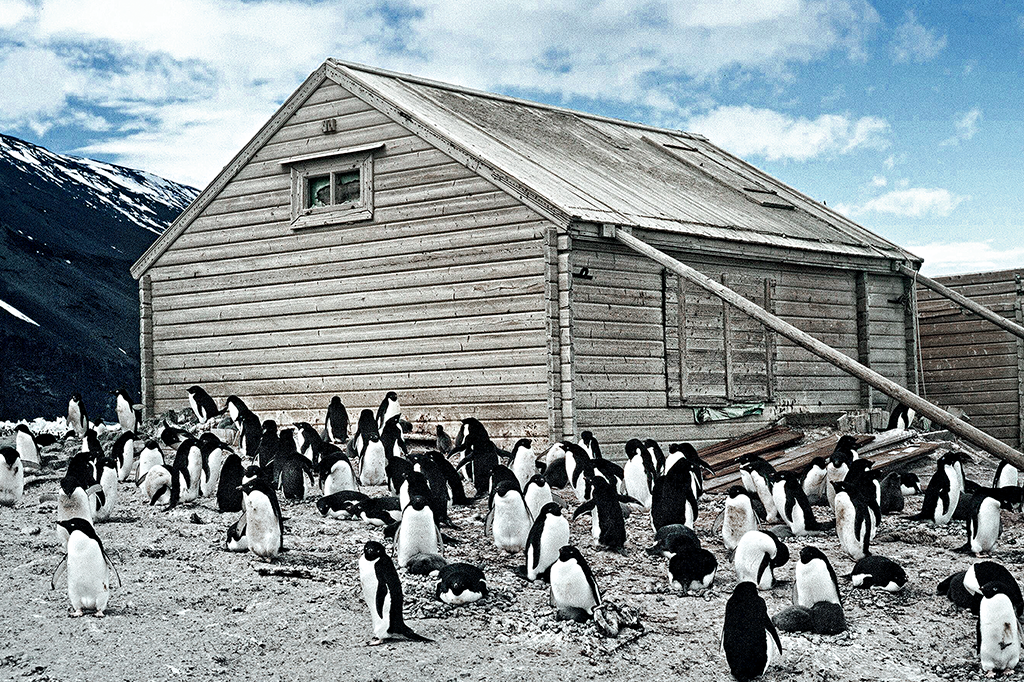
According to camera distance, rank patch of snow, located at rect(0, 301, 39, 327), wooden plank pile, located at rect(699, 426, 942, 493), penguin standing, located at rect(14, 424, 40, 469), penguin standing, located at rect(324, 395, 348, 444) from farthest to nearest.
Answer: patch of snow, located at rect(0, 301, 39, 327), penguin standing, located at rect(324, 395, 348, 444), penguin standing, located at rect(14, 424, 40, 469), wooden plank pile, located at rect(699, 426, 942, 493)

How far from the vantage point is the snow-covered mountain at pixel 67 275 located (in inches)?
1347

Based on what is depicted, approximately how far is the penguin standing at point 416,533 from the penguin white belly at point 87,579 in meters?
2.55

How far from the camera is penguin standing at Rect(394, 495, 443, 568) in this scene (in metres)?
10.4

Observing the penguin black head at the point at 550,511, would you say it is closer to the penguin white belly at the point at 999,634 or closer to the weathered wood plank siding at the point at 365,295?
the penguin white belly at the point at 999,634

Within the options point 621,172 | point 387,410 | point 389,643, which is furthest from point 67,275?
point 389,643

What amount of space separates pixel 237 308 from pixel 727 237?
813 cm

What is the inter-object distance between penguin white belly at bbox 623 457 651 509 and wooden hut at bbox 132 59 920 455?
69.7 inches

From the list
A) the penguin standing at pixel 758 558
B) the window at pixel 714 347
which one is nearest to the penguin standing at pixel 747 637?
the penguin standing at pixel 758 558

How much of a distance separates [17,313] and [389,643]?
30.9 metres

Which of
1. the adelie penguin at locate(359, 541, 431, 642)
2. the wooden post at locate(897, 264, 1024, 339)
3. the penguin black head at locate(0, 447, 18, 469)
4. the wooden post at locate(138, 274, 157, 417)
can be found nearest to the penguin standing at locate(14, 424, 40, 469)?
the penguin black head at locate(0, 447, 18, 469)

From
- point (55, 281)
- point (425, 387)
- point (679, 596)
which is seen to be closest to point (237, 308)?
point (425, 387)

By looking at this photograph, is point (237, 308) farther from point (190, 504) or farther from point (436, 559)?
point (436, 559)

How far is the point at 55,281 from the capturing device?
3959cm

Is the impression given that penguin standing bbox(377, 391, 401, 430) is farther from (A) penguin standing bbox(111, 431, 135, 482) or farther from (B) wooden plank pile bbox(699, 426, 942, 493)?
(B) wooden plank pile bbox(699, 426, 942, 493)
